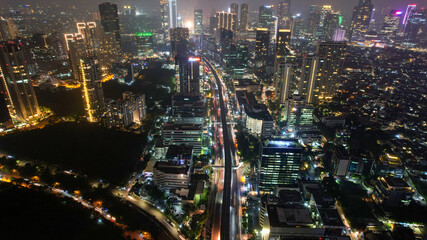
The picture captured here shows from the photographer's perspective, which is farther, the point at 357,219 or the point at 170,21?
the point at 170,21

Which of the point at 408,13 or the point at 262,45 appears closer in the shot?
the point at 262,45

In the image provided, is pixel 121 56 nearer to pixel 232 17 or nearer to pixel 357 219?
pixel 232 17

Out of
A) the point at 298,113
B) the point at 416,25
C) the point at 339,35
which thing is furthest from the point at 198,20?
the point at 298,113

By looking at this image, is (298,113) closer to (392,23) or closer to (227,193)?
(227,193)

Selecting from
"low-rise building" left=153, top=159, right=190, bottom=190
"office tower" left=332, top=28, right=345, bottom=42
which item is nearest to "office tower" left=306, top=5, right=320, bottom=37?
"office tower" left=332, top=28, right=345, bottom=42

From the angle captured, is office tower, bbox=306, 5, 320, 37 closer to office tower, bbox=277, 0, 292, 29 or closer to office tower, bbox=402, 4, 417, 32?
office tower, bbox=277, 0, 292, 29

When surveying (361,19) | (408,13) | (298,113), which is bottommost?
(298,113)

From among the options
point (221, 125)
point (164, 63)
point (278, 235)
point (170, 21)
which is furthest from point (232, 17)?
point (278, 235)
